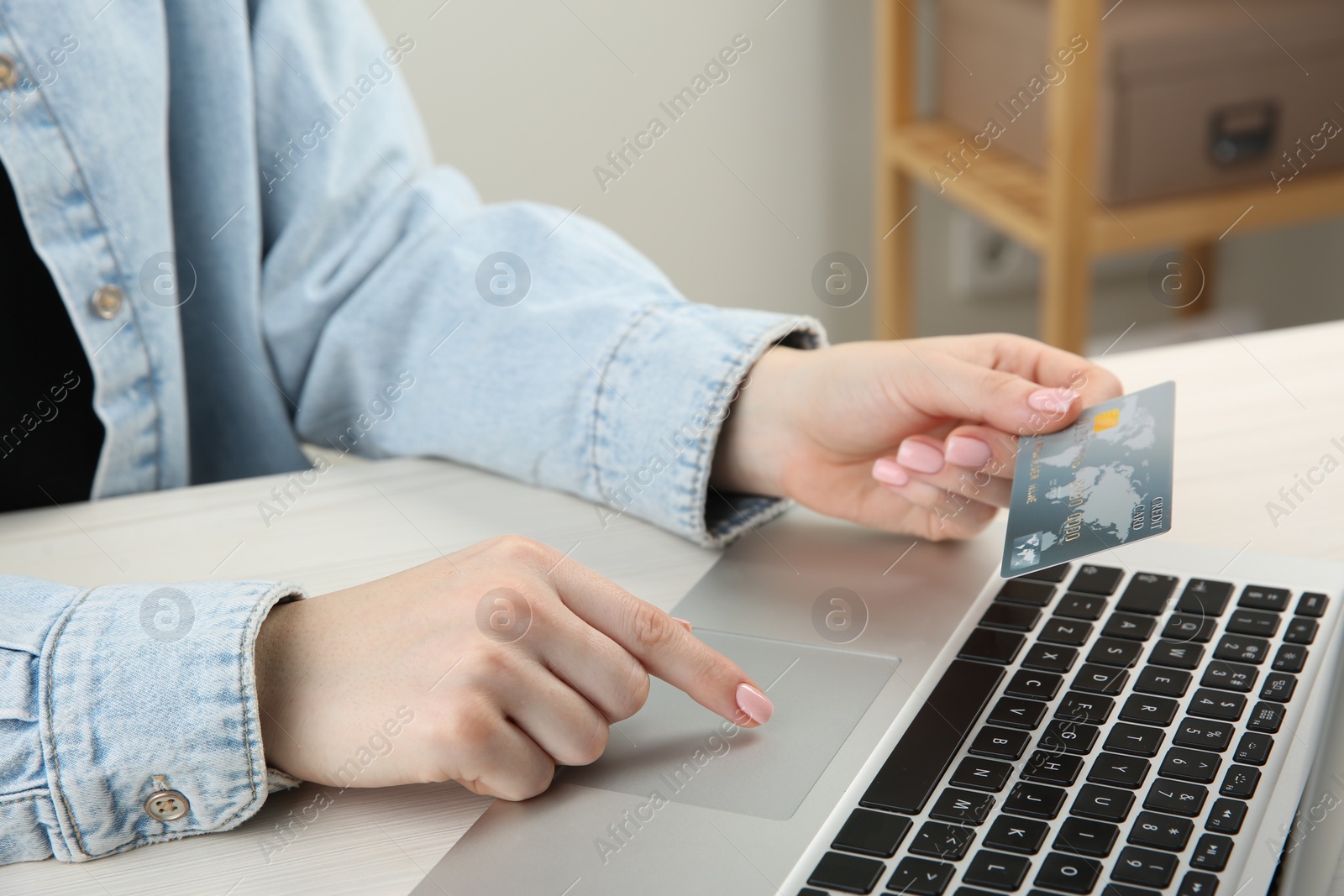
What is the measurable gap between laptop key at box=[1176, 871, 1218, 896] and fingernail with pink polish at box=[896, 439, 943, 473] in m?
0.24

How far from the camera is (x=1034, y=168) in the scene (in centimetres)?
147

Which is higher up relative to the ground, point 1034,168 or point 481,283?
point 481,283

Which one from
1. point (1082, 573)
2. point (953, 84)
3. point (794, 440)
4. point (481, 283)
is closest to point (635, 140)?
point (953, 84)

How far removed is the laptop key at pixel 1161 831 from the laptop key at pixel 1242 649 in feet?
0.32

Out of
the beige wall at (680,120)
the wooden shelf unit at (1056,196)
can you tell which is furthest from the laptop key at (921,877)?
the beige wall at (680,120)

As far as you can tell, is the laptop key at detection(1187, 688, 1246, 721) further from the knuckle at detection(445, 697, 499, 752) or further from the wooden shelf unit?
the wooden shelf unit

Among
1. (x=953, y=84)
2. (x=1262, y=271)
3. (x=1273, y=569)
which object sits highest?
(x=953, y=84)

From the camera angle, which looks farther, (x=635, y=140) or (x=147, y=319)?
(x=635, y=140)

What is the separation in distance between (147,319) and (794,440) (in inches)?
13.9

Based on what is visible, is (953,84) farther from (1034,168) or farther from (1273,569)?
(1273,569)

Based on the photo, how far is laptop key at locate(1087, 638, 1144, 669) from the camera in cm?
43

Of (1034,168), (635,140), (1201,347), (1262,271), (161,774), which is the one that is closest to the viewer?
(161,774)

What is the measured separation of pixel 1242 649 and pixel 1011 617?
0.08 meters

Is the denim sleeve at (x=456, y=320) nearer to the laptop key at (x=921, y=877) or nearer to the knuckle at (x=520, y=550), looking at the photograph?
the knuckle at (x=520, y=550)
